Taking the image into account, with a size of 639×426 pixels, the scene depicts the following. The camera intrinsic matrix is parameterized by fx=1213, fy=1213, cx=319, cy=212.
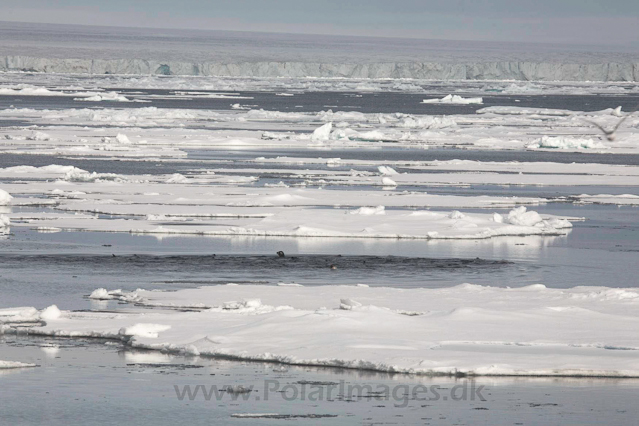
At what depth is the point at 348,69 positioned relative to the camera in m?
116

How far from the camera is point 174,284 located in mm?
13055

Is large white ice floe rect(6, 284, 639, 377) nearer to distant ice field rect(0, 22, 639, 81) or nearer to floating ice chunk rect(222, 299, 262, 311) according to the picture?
floating ice chunk rect(222, 299, 262, 311)

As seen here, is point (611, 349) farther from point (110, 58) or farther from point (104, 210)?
point (110, 58)

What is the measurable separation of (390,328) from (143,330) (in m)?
2.08

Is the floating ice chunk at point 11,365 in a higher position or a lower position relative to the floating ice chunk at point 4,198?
lower

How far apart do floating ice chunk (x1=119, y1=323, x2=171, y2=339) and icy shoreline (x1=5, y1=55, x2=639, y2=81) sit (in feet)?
289

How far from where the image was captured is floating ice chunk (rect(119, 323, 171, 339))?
10141 millimetres

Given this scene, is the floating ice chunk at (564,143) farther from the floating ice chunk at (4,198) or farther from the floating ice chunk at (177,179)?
the floating ice chunk at (4,198)

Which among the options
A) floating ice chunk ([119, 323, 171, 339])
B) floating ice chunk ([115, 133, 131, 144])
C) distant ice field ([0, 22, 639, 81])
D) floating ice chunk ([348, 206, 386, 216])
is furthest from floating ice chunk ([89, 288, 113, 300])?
distant ice field ([0, 22, 639, 81])

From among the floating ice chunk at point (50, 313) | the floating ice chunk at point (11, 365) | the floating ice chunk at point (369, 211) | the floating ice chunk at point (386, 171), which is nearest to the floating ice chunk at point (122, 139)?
the floating ice chunk at point (386, 171)

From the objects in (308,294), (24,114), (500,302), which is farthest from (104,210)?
(24,114)

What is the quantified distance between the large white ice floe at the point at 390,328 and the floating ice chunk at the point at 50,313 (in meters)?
0.04

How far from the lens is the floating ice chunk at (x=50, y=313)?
35.3 ft

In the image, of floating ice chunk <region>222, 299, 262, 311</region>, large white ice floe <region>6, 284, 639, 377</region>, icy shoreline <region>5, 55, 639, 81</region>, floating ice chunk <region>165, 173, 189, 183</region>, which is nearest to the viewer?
large white ice floe <region>6, 284, 639, 377</region>
